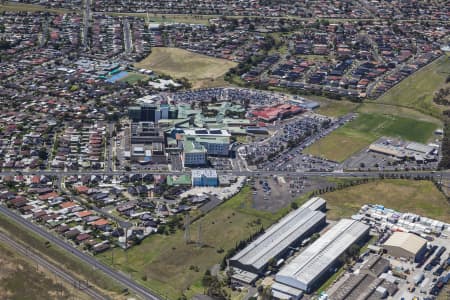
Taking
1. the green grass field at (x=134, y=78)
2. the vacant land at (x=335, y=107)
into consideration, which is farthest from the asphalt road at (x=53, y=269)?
the vacant land at (x=335, y=107)

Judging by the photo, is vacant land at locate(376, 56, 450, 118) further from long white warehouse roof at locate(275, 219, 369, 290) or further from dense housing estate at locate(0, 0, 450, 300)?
long white warehouse roof at locate(275, 219, 369, 290)

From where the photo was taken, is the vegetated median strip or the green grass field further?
the green grass field

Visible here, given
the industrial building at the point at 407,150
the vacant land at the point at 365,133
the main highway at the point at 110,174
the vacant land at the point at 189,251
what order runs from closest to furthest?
the vacant land at the point at 189,251, the main highway at the point at 110,174, the industrial building at the point at 407,150, the vacant land at the point at 365,133

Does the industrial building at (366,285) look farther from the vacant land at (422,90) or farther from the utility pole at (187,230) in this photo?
the vacant land at (422,90)

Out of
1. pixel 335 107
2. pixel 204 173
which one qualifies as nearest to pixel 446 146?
pixel 335 107

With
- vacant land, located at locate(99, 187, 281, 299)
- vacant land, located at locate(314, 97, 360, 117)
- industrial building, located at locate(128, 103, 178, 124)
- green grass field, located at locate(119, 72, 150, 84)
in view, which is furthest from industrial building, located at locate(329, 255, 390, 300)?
green grass field, located at locate(119, 72, 150, 84)

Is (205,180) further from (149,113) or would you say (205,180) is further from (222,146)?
(149,113)
